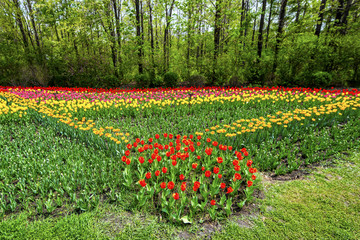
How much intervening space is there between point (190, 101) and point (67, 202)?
17.5 feet

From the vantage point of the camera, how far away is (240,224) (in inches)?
92.8

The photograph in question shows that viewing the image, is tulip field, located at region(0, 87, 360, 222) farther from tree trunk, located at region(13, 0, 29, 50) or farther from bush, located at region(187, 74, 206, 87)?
tree trunk, located at region(13, 0, 29, 50)

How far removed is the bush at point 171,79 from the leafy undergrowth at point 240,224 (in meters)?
11.2

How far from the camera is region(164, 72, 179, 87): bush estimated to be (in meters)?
12.9

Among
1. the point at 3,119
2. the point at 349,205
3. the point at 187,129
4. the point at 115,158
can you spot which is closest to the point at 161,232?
the point at 115,158

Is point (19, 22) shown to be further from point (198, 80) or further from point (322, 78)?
point (322, 78)

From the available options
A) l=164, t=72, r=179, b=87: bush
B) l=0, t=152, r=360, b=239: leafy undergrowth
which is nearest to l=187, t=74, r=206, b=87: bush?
l=164, t=72, r=179, b=87: bush

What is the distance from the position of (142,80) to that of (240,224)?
1221cm

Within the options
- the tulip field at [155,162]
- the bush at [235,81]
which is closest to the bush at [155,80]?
the bush at [235,81]

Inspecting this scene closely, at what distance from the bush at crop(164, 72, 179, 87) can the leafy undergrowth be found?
1115 centimetres

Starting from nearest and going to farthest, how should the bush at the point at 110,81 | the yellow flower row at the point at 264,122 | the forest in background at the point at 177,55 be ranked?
the yellow flower row at the point at 264,122 → the forest in background at the point at 177,55 → the bush at the point at 110,81

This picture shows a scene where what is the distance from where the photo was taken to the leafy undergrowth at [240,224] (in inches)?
85.3

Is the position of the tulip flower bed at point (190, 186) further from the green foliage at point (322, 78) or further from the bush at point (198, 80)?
the green foliage at point (322, 78)

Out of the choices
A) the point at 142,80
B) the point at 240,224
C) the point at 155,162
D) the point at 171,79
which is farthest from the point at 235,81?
the point at 240,224
